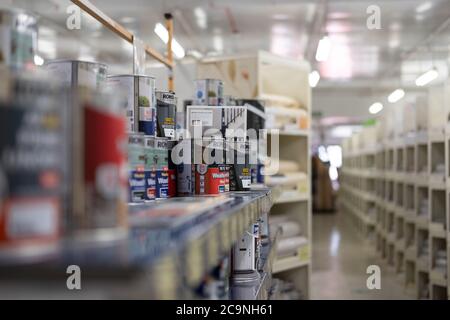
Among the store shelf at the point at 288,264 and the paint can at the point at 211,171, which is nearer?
the paint can at the point at 211,171

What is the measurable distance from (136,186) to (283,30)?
30.6 feet

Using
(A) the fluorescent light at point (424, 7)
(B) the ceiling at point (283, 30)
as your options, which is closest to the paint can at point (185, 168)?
(B) the ceiling at point (283, 30)

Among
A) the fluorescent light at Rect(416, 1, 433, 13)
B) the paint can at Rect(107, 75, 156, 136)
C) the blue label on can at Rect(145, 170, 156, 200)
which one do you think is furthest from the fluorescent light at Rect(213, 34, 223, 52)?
the blue label on can at Rect(145, 170, 156, 200)

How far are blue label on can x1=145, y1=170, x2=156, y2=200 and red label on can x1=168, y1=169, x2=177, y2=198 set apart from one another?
23cm

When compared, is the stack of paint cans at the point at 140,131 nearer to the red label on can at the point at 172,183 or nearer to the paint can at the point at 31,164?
the red label on can at the point at 172,183

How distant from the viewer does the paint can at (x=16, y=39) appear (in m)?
1.04

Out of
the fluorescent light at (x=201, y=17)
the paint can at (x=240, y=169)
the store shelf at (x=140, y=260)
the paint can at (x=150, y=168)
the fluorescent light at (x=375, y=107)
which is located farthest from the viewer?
the fluorescent light at (x=375, y=107)

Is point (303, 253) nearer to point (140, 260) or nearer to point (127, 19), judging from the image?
point (140, 260)

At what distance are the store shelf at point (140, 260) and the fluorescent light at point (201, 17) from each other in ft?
26.6

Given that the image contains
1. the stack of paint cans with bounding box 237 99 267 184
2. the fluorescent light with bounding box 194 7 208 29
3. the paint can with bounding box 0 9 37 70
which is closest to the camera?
the paint can with bounding box 0 9 37 70

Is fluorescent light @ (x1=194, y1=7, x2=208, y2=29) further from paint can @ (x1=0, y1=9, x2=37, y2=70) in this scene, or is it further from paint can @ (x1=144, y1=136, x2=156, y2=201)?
paint can @ (x1=0, y1=9, x2=37, y2=70)

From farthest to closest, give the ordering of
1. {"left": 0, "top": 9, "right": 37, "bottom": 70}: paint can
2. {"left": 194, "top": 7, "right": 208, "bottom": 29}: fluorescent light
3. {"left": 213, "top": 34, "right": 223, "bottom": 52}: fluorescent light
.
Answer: {"left": 213, "top": 34, "right": 223, "bottom": 52}: fluorescent light
{"left": 194, "top": 7, "right": 208, "bottom": 29}: fluorescent light
{"left": 0, "top": 9, "right": 37, "bottom": 70}: paint can

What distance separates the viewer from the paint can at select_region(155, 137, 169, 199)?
1841mm

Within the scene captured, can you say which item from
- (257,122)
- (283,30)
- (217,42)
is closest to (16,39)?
(257,122)
